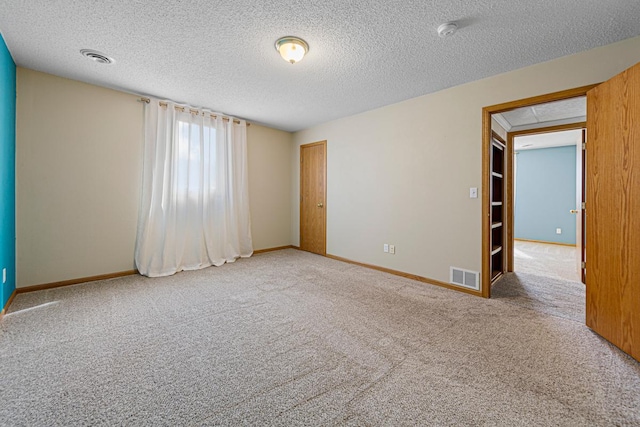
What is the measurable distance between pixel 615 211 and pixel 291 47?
2964mm

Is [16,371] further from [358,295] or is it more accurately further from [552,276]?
[552,276]

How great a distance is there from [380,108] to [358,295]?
2.83 m

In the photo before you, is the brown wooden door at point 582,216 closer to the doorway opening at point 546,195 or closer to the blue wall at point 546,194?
the doorway opening at point 546,195

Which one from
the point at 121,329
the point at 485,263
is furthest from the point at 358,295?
the point at 121,329

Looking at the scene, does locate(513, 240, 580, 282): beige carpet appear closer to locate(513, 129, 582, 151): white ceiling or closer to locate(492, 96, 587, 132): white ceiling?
locate(492, 96, 587, 132): white ceiling

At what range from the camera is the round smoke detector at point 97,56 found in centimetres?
249

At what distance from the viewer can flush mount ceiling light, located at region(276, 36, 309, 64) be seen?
2.26m

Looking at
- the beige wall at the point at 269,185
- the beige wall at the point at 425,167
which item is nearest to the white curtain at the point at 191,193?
the beige wall at the point at 269,185

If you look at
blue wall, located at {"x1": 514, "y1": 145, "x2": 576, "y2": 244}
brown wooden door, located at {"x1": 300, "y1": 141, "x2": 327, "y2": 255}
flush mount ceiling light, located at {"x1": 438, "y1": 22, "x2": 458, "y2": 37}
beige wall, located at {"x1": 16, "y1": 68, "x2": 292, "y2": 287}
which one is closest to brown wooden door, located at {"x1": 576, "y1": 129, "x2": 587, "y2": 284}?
flush mount ceiling light, located at {"x1": 438, "y1": 22, "x2": 458, "y2": 37}

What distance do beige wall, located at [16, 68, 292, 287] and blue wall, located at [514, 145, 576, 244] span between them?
872cm

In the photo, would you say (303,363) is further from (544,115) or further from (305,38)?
(544,115)

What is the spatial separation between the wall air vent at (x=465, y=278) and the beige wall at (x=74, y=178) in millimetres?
4395

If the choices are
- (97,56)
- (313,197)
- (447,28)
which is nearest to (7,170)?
(97,56)

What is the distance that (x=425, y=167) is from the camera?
11.4 feet
